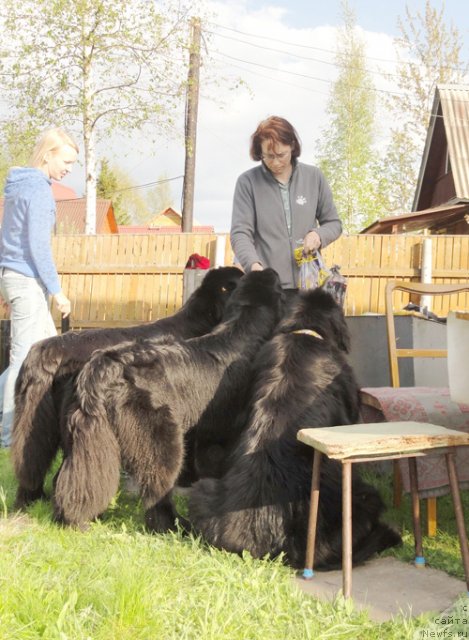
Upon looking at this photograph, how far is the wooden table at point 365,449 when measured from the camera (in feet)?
7.03

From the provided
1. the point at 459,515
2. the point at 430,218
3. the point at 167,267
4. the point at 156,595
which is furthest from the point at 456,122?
the point at 156,595

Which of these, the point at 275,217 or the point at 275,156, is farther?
the point at 275,217

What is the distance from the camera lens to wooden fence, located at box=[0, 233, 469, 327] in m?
10.3

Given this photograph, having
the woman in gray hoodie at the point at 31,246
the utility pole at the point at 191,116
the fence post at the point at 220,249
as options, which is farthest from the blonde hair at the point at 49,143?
the utility pole at the point at 191,116

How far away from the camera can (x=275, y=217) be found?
3.95 metres

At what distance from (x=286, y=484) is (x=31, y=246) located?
2.45m

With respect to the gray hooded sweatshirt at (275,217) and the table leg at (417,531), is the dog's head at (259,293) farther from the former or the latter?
the table leg at (417,531)

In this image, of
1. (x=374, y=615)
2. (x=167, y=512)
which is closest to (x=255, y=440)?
(x=167, y=512)

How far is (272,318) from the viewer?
3.49 m

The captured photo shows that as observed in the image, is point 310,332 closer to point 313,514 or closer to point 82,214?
point 313,514

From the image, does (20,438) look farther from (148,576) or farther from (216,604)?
(216,604)

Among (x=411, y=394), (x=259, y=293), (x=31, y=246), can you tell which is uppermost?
(x=31, y=246)

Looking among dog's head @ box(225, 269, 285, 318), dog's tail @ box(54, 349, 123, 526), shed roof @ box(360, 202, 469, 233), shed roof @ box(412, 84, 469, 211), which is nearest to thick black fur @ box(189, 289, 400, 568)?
dog's tail @ box(54, 349, 123, 526)

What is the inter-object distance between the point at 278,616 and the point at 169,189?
5596 centimetres
